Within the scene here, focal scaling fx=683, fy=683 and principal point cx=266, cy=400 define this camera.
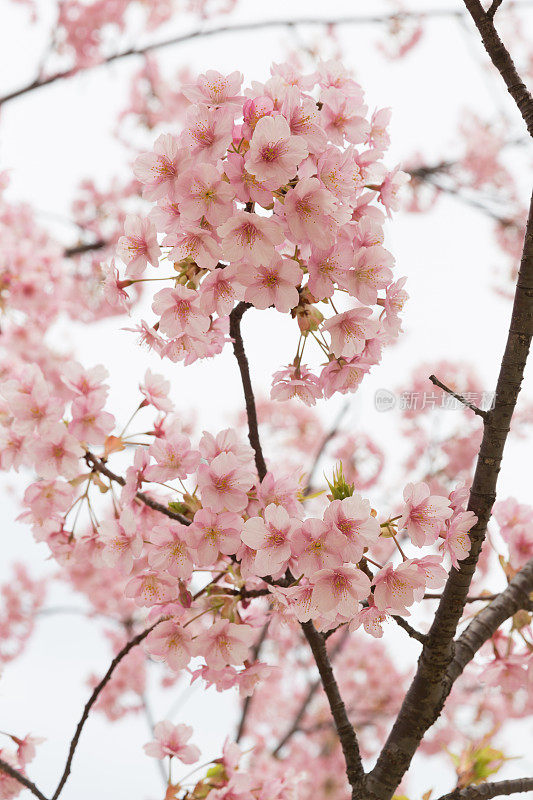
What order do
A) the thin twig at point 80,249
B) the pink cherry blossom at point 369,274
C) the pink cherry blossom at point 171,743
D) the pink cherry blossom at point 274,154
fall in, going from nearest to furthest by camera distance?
1. the pink cherry blossom at point 274,154
2. the pink cherry blossom at point 369,274
3. the pink cherry blossom at point 171,743
4. the thin twig at point 80,249

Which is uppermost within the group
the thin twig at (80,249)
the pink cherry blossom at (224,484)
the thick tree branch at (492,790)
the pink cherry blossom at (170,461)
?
the thin twig at (80,249)

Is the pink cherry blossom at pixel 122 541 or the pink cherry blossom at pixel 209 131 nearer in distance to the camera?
the pink cherry blossom at pixel 209 131

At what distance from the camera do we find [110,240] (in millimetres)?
4215

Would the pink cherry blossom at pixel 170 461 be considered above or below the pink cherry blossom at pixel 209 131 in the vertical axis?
below

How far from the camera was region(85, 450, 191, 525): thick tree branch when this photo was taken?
1.04 m

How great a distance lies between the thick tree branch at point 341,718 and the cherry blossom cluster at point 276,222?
43 cm

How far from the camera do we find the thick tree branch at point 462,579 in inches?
40.6

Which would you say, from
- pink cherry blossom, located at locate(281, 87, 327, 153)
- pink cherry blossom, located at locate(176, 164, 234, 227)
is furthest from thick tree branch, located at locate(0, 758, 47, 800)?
pink cherry blossom, located at locate(281, 87, 327, 153)

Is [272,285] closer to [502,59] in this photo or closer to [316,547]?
[316,547]

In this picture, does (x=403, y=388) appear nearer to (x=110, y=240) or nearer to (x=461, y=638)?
(x=110, y=240)

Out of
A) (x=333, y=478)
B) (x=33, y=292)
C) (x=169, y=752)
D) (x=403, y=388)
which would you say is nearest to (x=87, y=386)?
(x=333, y=478)

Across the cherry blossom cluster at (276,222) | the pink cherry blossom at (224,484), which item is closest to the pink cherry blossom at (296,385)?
the cherry blossom cluster at (276,222)

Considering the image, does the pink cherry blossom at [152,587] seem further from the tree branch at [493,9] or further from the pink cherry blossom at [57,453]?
the tree branch at [493,9]

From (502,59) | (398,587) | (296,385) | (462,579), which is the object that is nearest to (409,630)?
(462,579)
